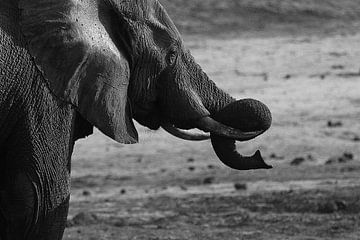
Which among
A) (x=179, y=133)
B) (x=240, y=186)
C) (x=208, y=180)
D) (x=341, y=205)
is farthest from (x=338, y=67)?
(x=179, y=133)

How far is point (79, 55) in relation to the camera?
6.47m

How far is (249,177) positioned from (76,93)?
584 cm

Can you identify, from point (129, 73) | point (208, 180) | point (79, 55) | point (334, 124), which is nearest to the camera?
point (79, 55)

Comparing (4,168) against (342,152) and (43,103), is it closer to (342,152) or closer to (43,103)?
(43,103)

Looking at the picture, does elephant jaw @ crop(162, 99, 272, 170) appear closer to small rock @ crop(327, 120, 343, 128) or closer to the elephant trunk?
the elephant trunk

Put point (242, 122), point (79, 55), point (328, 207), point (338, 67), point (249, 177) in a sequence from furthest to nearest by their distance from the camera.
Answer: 1. point (338, 67)
2. point (249, 177)
3. point (328, 207)
4. point (242, 122)
5. point (79, 55)

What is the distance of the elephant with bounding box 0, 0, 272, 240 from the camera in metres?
6.45

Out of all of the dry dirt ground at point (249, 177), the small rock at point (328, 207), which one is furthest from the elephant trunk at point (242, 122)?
the small rock at point (328, 207)

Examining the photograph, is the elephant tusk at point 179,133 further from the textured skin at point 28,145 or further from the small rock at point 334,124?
the small rock at point 334,124

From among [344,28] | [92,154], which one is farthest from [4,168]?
[344,28]

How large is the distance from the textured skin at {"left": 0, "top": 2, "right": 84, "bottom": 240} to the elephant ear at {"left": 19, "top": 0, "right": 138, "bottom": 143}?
2.6 inches

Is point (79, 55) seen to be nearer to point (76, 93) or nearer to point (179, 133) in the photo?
point (76, 93)

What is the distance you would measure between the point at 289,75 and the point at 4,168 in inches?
450

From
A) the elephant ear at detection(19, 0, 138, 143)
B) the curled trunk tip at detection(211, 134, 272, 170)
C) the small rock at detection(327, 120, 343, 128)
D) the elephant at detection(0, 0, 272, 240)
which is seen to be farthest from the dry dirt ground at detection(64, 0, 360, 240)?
the elephant ear at detection(19, 0, 138, 143)
